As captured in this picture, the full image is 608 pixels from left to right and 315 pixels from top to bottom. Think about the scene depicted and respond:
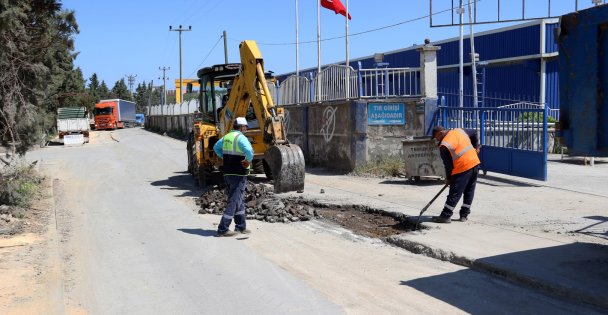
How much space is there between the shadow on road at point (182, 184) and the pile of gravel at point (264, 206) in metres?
1.44

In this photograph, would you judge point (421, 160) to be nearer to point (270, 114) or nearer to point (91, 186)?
point (270, 114)

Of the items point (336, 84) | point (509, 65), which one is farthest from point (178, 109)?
point (336, 84)

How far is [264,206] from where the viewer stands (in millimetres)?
10680

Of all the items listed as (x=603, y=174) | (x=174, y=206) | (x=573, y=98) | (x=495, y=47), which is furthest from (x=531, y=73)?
(x=573, y=98)

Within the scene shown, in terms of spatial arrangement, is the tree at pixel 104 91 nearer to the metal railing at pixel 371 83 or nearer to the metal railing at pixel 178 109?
the metal railing at pixel 178 109

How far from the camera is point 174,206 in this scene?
39.1 ft

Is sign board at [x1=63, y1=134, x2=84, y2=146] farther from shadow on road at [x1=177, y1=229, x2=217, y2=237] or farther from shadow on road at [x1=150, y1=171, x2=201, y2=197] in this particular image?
shadow on road at [x1=177, y1=229, x2=217, y2=237]

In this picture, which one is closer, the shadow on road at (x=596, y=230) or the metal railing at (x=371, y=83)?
the shadow on road at (x=596, y=230)

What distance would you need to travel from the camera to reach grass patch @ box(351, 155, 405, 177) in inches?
608

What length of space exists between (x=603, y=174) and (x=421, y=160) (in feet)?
17.7

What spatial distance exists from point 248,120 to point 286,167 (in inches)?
143

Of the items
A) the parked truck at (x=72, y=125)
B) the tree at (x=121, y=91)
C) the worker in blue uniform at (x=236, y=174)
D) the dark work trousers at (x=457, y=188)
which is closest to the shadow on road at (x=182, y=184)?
the worker in blue uniform at (x=236, y=174)

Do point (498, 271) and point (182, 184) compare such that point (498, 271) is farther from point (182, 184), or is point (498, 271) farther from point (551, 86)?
point (551, 86)

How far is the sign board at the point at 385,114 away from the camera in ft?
52.2
